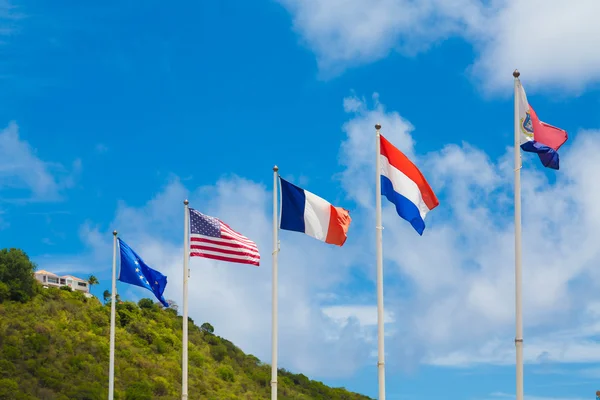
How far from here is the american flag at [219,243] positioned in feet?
87.8

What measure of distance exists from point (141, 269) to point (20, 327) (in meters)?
35.3

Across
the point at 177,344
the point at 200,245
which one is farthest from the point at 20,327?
the point at 200,245

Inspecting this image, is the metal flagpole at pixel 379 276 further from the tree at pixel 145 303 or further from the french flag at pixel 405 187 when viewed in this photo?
the tree at pixel 145 303

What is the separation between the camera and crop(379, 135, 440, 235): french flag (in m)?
23.0

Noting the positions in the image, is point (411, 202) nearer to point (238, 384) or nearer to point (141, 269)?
point (141, 269)

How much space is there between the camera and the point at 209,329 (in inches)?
3607

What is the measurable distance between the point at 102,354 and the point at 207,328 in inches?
1071

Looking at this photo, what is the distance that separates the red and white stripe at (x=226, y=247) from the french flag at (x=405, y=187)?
5.22 m

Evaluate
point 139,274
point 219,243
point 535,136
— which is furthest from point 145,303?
point 535,136

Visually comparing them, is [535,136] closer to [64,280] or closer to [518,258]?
[518,258]

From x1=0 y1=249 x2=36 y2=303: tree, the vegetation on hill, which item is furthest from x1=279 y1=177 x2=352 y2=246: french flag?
x1=0 y1=249 x2=36 y2=303: tree

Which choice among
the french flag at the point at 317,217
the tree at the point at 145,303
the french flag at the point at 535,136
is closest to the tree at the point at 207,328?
the tree at the point at 145,303

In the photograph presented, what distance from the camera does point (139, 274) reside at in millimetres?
32938

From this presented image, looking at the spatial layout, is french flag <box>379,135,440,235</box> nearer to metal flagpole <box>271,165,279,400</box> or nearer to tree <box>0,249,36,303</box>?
metal flagpole <box>271,165,279,400</box>
